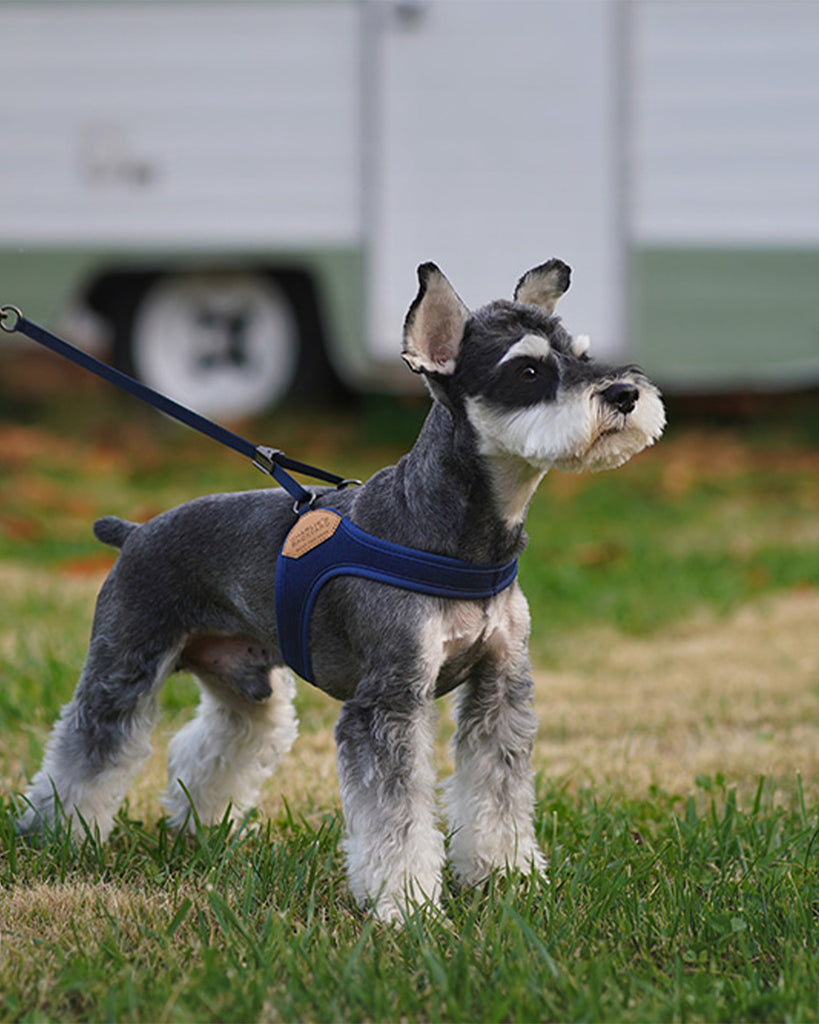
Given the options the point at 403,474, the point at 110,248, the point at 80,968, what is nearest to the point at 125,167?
the point at 110,248

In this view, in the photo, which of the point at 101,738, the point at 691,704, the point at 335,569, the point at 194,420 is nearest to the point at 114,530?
the point at 194,420

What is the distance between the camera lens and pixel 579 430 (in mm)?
3219

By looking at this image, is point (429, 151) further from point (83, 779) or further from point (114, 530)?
point (83, 779)

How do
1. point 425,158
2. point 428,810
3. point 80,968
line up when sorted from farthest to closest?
1. point 425,158
2. point 428,810
3. point 80,968

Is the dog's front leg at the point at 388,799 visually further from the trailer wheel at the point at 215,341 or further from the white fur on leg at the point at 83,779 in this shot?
the trailer wheel at the point at 215,341

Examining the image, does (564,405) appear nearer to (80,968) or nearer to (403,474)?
(403,474)

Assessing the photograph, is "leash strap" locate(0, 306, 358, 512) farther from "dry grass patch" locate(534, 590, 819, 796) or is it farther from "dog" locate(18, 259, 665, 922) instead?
"dry grass patch" locate(534, 590, 819, 796)

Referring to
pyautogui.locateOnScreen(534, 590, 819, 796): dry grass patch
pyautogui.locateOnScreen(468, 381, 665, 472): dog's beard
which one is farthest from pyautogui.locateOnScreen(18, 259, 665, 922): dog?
pyautogui.locateOnScreen(534, 590, 819, 796): dry grass patch

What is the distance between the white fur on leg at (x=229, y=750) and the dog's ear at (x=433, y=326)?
4.00 ft

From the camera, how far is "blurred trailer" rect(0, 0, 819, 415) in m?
9.87

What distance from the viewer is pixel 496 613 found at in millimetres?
3588

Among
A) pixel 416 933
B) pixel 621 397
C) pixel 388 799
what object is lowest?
pixel 416 933

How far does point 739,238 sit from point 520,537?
7271 mm

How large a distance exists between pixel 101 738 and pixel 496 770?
115cm
